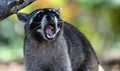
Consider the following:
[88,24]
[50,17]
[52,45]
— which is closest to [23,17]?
[52,45]

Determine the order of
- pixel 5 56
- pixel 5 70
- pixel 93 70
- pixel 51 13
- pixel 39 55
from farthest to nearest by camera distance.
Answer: pixel 5 56 → pixel 5 70 → pixel 93 70 → pixel 39 55 → pixel 51 13

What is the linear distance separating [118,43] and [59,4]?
1690mm

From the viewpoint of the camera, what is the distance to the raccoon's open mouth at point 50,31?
314 inches

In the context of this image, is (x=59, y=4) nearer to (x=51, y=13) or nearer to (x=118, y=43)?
(x=118, y=43)

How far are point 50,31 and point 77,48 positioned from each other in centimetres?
118

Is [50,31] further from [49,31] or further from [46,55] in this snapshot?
[46,55]

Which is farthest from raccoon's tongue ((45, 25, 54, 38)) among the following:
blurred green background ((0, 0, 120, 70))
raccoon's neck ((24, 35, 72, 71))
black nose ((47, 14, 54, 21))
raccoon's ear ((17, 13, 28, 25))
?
blurred green background ((0, 0, 120, 70))

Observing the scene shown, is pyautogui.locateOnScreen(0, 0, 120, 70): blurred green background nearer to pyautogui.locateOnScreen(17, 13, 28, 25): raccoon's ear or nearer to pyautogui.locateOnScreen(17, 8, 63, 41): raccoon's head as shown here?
pyautogui.locateOnScreen(17, 13, 28, 25): raccoon's ear

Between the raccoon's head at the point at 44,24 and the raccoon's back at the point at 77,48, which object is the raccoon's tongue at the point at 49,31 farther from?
the raccoon's back at the point at 77,48

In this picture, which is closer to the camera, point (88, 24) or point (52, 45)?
point (52, 45)

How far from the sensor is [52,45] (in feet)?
28.1

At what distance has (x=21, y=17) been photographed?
8508 mm

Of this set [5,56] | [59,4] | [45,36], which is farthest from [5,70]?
A: [45,36]

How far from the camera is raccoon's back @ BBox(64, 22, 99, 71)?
29.2ft
